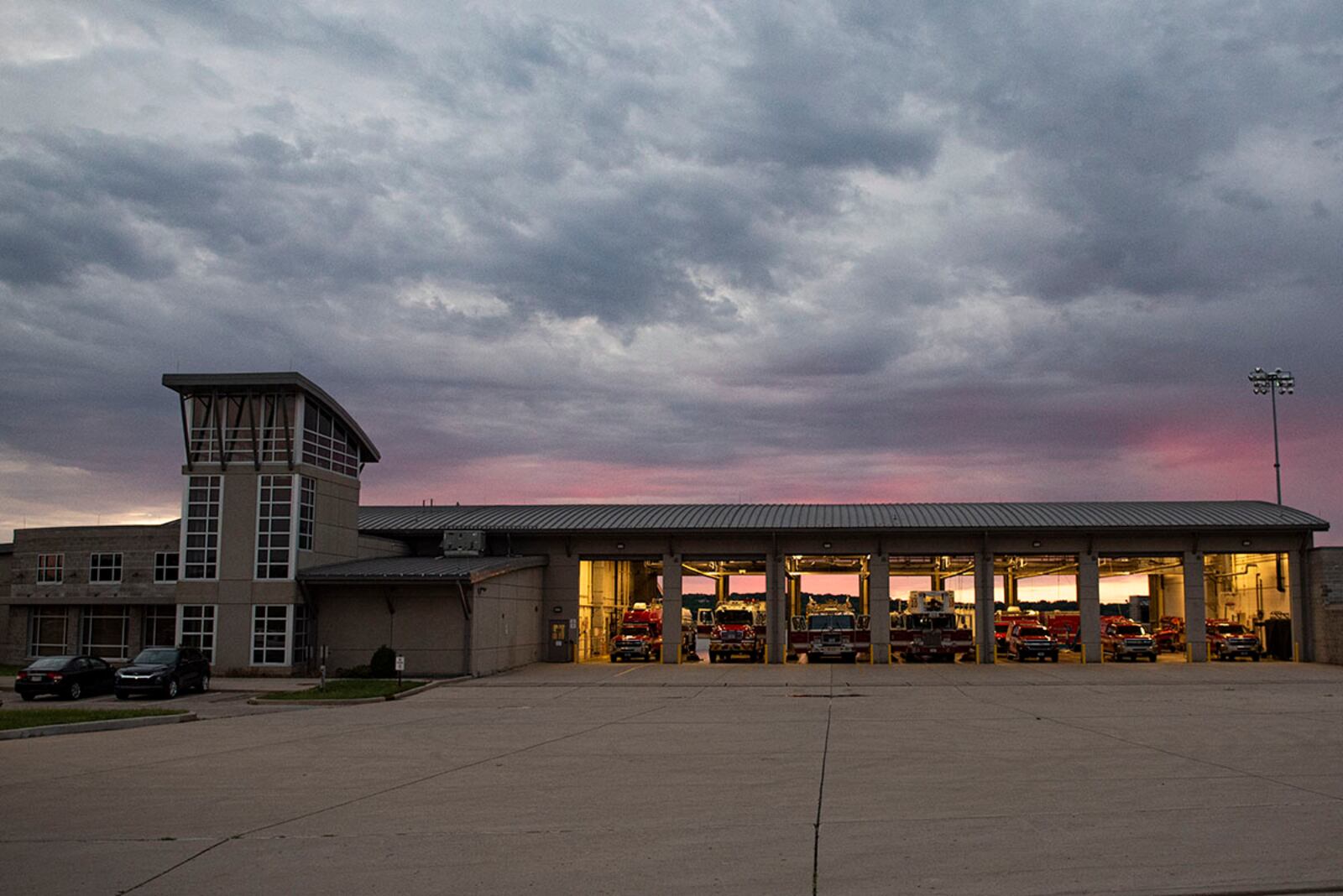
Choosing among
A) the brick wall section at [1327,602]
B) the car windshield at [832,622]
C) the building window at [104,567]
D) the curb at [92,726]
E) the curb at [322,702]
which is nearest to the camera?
the curb at [92,726]

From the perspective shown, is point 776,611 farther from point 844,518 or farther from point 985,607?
point 985,607

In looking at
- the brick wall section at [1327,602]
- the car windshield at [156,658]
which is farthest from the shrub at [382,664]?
the brick wall section at [1327,602]

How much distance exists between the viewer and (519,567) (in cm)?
4541

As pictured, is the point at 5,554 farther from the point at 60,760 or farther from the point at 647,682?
the point at 60,760

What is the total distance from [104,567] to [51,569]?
2.26 m

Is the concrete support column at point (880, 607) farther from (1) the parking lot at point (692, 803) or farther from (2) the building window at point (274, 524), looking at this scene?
(2) the building window at point (274, 524)

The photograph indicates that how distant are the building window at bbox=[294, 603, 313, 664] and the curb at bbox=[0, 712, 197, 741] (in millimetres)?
14649

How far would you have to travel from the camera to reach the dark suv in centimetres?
3159

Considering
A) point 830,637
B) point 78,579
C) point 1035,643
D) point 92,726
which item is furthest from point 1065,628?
point 92,726

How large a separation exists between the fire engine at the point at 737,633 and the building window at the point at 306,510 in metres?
18.1

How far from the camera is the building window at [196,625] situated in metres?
40.2


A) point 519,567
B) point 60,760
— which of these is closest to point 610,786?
point 60,760

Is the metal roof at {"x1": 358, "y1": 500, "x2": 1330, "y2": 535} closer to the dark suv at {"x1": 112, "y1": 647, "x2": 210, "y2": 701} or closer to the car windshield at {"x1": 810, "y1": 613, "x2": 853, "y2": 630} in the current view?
the car windshield at {"x1": 810, "y1": 613, "x2": 853, "y2": 630}

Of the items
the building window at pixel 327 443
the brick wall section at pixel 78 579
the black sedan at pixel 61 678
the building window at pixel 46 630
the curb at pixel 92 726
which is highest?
the building window at pixel 327 443
